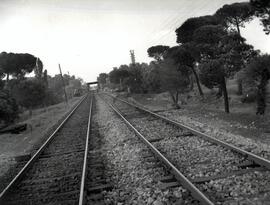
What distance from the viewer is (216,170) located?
6.78 meters

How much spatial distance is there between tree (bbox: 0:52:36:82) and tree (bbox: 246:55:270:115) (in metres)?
41.8

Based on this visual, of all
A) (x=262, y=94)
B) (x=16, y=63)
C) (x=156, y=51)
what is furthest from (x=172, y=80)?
(x=16, y=63)

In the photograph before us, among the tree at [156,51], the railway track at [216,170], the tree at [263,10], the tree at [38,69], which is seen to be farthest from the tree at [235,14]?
the tree at [38,69]

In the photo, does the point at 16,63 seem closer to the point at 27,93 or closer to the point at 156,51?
the point at 27,93

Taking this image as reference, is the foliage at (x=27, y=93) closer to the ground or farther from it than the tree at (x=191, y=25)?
closer to the ground

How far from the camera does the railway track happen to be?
5.43 meters

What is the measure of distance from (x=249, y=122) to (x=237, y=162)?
287 inches

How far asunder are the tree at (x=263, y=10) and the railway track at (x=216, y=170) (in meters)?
18.7

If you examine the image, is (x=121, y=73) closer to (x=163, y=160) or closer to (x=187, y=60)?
(x=187, y=60)

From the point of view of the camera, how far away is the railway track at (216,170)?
5430 millimetres

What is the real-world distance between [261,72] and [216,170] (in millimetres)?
15680

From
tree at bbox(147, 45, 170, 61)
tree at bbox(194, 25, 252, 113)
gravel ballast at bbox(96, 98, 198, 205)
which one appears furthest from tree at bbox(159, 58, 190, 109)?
tree at bbox(147, 45, 170, 61)

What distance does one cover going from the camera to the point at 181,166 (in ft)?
24.4

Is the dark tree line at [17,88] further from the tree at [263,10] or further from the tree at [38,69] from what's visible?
the tree at [263,10]
